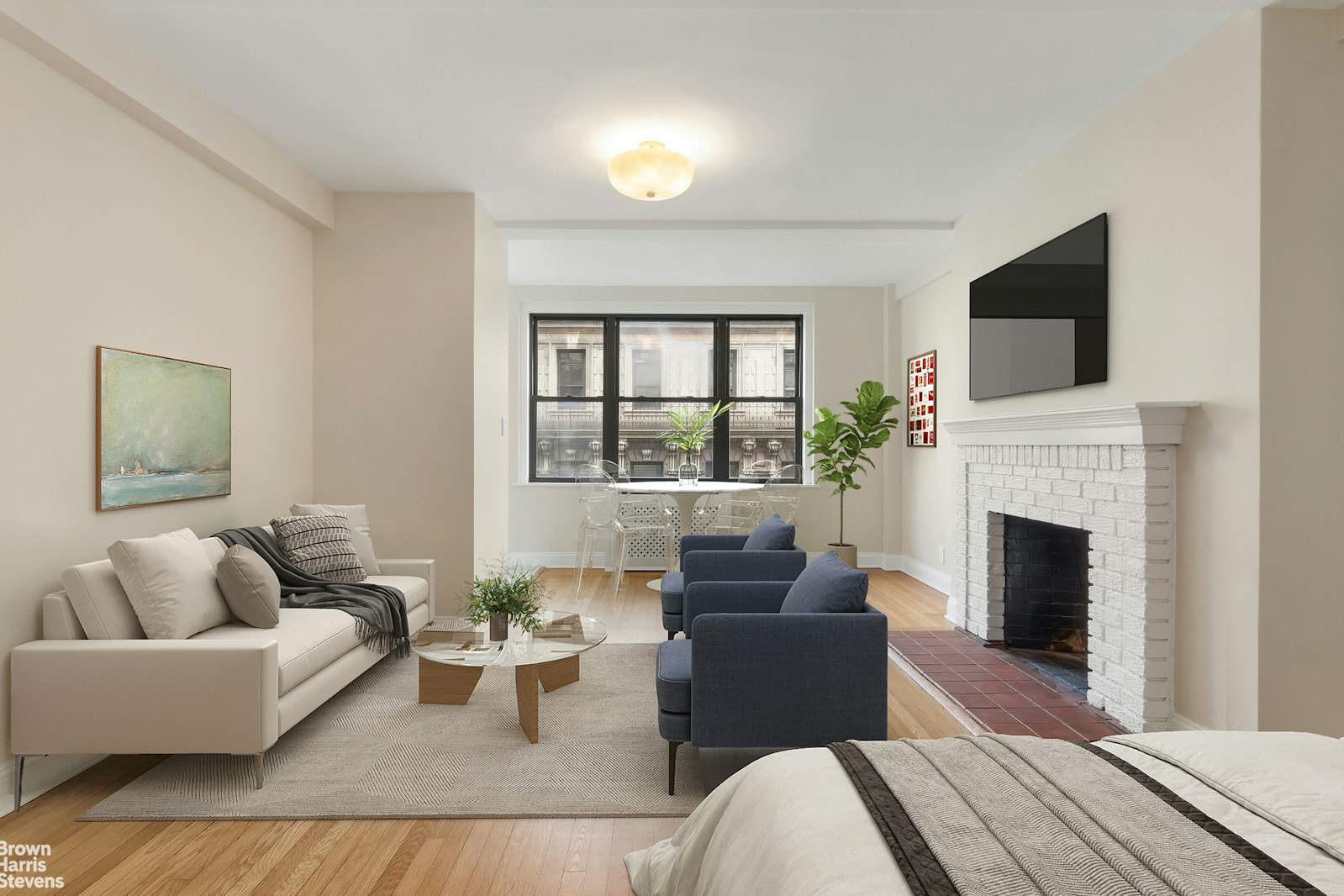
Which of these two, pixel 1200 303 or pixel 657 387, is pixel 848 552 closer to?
pixel 657 387

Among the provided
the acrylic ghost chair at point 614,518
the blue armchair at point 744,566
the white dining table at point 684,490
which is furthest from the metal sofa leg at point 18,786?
the white dining table at point 684,490

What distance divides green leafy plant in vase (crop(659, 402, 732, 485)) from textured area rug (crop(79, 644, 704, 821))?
4.05 meters

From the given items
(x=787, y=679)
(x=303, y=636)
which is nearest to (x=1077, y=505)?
(x=787, y=679)

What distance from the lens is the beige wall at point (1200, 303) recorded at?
2.72m

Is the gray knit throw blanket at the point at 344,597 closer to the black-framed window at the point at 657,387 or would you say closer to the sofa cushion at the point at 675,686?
the sofa cushion at the point at 675,686

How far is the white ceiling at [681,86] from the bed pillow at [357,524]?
1.94 meters

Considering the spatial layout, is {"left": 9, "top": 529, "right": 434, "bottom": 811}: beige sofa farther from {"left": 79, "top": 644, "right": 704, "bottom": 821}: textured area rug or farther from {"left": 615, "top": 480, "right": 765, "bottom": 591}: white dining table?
{"left": 615, "top": 480, "right": 765, "bottom": 591}: white dining table

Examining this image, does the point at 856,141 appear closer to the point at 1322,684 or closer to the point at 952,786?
the point at 1322,684

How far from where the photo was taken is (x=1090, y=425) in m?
3.44

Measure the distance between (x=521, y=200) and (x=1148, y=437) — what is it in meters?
3.76

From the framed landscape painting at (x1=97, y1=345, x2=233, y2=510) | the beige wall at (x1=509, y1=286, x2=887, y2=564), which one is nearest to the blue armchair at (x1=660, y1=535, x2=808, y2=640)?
the framed landscape painting at (x1=97, y1=345, x2=233, y2=510)

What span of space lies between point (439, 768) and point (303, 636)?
0.80 meters

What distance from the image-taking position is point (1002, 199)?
4539 mm

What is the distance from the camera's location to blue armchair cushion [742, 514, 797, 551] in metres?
3.97
